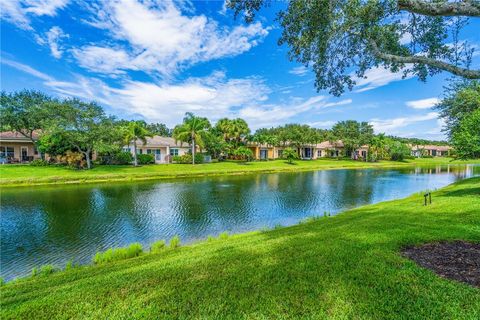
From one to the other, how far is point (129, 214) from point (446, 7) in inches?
659

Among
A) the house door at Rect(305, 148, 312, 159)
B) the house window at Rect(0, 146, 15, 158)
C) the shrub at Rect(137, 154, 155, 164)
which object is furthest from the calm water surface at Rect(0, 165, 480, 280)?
the house door at Rect(305, 148, 312, 159)

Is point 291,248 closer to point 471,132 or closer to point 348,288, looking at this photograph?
point 348,288

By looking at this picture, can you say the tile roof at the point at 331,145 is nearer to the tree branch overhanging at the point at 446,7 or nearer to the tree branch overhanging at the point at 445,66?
the tree branch overhanging at the point at 445,66

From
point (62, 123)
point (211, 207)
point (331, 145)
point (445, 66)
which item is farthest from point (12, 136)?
point (331, 145)

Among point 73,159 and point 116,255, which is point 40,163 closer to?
point 73,159

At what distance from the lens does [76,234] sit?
12.2 m

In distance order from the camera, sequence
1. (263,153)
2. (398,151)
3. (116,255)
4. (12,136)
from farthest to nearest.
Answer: (398,151)
(263,153)
(12,136)
(116,255)

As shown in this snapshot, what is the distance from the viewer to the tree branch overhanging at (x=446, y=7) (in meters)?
4.87

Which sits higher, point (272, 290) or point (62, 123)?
point (62, 123)

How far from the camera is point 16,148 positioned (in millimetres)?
39062

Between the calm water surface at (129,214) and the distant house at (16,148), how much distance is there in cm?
1883

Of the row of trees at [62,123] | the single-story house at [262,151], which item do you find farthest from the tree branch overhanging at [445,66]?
the single-story house at [262,151]

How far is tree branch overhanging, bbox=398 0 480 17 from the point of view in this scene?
4871mm

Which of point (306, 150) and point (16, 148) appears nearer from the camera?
point (16, 148)
